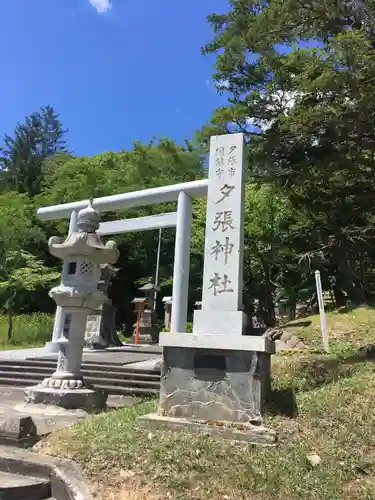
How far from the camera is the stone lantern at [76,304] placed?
21.4 ft

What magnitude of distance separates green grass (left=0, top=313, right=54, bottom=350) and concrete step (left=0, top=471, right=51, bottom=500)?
14851 mm

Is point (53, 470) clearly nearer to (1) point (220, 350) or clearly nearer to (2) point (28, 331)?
(1) point (220, 350)

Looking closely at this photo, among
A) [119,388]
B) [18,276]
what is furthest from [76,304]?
[18,276]

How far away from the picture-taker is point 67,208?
1324cm

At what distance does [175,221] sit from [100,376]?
14.9 ft

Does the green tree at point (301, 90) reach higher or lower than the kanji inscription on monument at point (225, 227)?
higher

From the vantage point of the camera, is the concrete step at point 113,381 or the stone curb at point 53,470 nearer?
the stone curb at point 53,470

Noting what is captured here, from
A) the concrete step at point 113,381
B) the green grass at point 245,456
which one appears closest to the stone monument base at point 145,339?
the concrete step at point 113,381

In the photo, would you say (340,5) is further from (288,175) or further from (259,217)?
(259,217)

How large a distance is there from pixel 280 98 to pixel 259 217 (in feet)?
37.7

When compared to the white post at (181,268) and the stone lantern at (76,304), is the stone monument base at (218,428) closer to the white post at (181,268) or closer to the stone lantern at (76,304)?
the stone lantern at (76,304)

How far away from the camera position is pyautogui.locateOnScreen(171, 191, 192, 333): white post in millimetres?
10727

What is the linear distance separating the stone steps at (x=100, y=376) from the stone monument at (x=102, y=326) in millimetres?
4767

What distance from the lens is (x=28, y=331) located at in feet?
68.6
